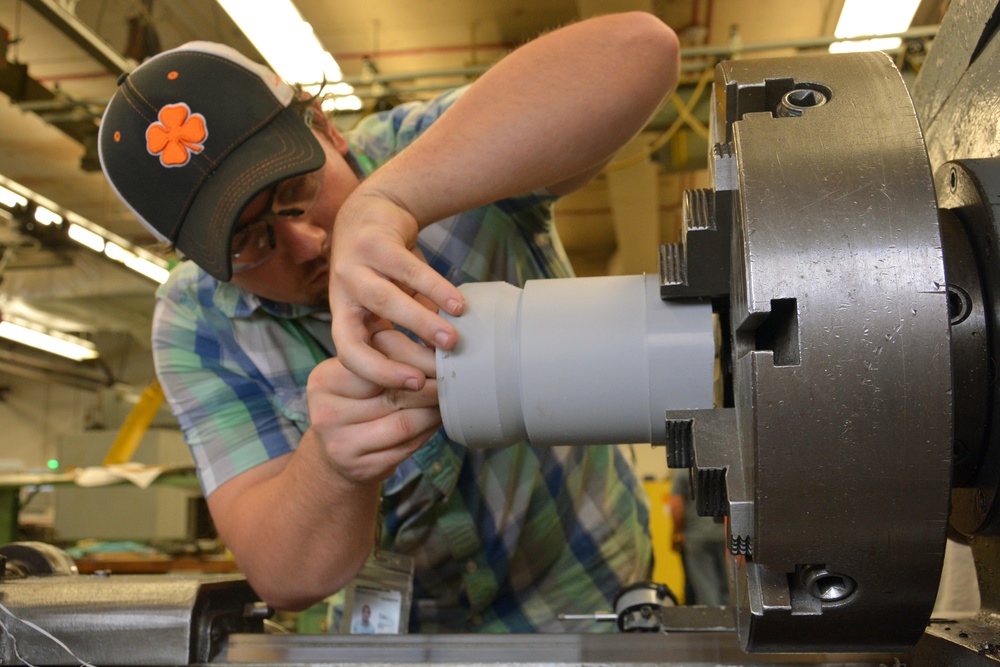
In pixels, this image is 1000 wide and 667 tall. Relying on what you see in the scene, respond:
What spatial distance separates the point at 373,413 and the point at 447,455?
0.41 meters

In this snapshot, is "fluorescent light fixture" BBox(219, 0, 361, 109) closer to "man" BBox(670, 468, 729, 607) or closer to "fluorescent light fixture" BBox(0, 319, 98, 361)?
"man" BBox(670, 468, 729, 607)

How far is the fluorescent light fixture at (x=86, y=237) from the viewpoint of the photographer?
199 inches

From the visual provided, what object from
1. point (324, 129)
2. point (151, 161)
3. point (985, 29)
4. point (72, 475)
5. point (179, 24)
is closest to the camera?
point (985, 29)

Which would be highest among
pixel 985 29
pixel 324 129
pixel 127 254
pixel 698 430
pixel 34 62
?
pixel 34 62

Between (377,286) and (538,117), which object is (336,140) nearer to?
(538,117)

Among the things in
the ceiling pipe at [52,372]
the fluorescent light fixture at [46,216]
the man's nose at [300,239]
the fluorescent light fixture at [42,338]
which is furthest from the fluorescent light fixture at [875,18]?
the ceiling pipe at [52,372]

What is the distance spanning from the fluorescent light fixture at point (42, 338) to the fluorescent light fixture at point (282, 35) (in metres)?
4.12

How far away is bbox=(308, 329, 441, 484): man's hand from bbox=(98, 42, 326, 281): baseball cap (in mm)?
293

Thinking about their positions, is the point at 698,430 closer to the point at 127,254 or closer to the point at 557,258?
the point at 557,258

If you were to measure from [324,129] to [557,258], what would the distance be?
1.34 feet

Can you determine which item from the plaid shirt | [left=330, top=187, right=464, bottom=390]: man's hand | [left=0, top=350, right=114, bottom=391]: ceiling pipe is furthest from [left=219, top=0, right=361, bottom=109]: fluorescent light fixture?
[left=0, top=350, right=114, bottom=391]: ceiling pipe

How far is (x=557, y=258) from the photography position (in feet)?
4.30

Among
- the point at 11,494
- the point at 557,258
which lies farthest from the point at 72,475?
the point at 557,258

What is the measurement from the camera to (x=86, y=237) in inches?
205
